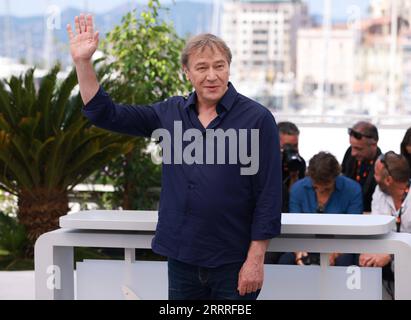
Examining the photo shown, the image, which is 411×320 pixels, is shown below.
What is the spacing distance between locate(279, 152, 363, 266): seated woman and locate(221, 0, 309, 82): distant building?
79.3 meters

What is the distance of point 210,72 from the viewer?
3305 millimetres

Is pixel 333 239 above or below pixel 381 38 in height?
below

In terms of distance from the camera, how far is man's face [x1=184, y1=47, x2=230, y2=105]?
3.30 metres

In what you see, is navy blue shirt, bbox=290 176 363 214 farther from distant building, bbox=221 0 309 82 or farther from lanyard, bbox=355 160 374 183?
distant building, bbox=221 0 309 82

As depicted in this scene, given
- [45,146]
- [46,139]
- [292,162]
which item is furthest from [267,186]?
[46,139]

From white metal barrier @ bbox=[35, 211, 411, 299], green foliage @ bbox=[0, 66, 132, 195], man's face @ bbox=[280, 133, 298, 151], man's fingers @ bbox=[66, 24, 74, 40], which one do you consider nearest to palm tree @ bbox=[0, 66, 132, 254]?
green foliage @ bbox=[0, 66, 132, 195]

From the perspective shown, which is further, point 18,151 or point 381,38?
point 381,38

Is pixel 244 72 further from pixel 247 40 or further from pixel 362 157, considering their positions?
pixel 362 157

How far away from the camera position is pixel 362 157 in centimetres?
741

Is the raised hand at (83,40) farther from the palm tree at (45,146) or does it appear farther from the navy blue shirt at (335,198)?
the palm tree at (45,146)

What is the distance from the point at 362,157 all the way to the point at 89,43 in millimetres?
4399

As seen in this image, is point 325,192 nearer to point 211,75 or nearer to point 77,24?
point 211,75

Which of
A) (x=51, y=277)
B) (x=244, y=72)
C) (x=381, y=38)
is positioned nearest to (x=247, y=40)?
(x=244, y=72)

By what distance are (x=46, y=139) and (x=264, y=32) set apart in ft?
318
